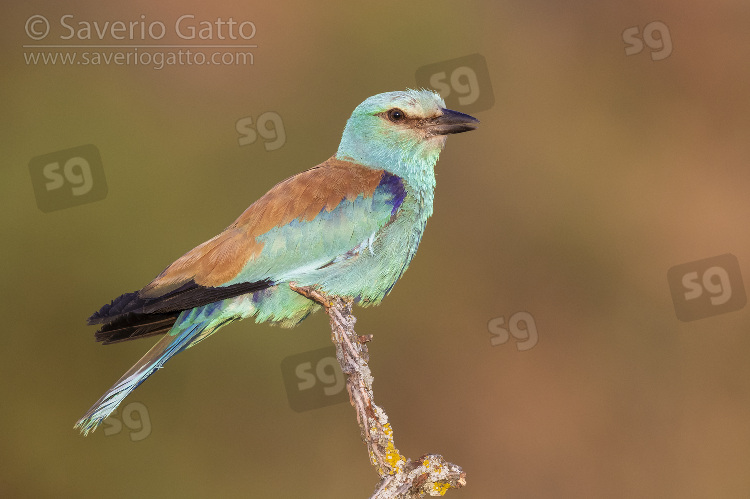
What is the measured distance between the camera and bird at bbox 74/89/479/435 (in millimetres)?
3775

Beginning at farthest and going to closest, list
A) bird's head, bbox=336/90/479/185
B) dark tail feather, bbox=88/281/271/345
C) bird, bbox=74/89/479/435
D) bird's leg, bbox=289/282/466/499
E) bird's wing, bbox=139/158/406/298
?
bird's head, bbox=336/90/479/185
bird's wing, bbox=139/158/406/298
bird, bbox=74/89/479/435
dark tail feather, bbox=88/281/271/345
bird's leg, bbox=289/282/466/499

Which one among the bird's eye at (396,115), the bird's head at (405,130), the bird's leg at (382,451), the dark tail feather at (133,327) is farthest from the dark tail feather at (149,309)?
the bird's eye at (396,115)

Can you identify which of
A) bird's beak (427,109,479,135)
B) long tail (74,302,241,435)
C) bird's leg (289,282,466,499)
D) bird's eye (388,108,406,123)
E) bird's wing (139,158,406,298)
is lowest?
bird's leg (289,282,466,499)

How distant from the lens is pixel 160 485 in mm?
5898

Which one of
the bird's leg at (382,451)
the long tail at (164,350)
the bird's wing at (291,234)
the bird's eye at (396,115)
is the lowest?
the bird's leg at (382,451)

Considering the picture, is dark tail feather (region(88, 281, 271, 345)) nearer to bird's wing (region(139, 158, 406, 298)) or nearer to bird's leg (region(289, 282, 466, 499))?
bird's wing (region(139, 158, 406, 298))

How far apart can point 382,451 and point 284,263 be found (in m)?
1.14

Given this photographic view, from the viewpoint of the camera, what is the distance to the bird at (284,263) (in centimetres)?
378

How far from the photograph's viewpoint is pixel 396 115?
4473mm

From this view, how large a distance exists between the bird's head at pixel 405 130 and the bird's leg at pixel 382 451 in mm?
1196

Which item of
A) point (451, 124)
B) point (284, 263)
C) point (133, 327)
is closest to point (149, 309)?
point (133, 327)

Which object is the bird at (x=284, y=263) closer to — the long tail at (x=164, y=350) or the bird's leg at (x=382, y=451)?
the long tail at (x=164, y=350)

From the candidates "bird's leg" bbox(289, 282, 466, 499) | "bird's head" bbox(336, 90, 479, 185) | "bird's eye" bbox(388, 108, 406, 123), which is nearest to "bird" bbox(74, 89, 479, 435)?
"bird's head" bbox(336, 90, 479, 185)

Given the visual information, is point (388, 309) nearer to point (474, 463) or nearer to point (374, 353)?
point (374, 353)
